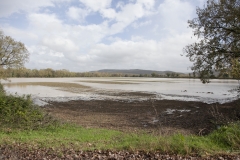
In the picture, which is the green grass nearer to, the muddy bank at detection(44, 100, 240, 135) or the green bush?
the muddy bank at detection(44, 100, 240, 135)

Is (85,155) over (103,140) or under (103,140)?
over

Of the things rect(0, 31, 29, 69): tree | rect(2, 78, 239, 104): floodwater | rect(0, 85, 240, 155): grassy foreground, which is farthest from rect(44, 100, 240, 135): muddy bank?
rect(0, 31, 29, 69): tree

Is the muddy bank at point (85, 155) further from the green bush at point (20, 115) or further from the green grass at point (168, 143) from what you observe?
the green bush at point (20, 115)

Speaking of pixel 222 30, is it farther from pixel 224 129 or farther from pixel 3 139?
pixel 3 139

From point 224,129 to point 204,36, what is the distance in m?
16.1

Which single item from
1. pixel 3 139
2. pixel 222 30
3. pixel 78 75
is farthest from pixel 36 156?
pixel 78 75

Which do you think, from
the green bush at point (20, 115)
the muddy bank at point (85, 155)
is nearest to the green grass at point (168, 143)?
the muddy bank at point (85, 155)

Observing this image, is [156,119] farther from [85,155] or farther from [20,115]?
[85,155]

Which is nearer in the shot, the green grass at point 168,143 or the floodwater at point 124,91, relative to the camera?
the green grass at point 168,143

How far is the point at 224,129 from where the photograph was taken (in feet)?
28.0

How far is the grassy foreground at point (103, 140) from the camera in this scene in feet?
22.4

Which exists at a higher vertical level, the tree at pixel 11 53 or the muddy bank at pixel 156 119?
the tree at pixel 11 53

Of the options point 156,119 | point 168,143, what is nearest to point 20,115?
point 168,143

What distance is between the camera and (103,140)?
8602 millimetres
